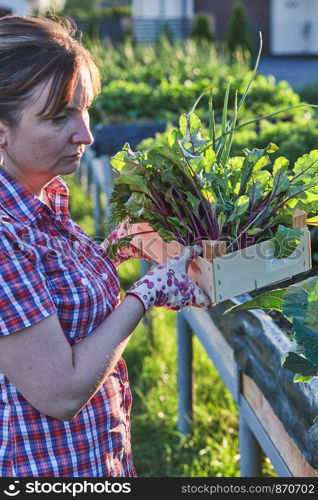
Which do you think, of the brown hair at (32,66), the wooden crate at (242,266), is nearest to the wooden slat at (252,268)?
the wooden crate at (242,266)

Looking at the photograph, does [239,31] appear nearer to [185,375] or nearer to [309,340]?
[185,375]

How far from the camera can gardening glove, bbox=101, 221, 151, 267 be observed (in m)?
1.79

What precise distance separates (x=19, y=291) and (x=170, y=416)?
2579 mm

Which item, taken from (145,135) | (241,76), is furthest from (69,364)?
(241,76)

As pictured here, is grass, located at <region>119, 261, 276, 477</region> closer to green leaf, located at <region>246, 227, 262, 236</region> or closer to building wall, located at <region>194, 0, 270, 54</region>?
green leaf, located at <region>246, 227, 262, 236</region>

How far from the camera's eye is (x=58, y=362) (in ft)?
4.33

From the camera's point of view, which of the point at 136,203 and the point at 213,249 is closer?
the point at 213,249

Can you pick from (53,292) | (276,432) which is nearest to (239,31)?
(276,432)

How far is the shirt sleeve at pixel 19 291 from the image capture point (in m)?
1.30

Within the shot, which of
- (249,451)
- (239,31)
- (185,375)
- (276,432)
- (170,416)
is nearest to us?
(276,432)

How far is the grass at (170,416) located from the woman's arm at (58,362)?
73.3 inches

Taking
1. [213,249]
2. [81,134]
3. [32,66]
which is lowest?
[213,249]

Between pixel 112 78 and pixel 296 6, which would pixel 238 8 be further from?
pixel 112 78

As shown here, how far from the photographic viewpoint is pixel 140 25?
83.8 feet
